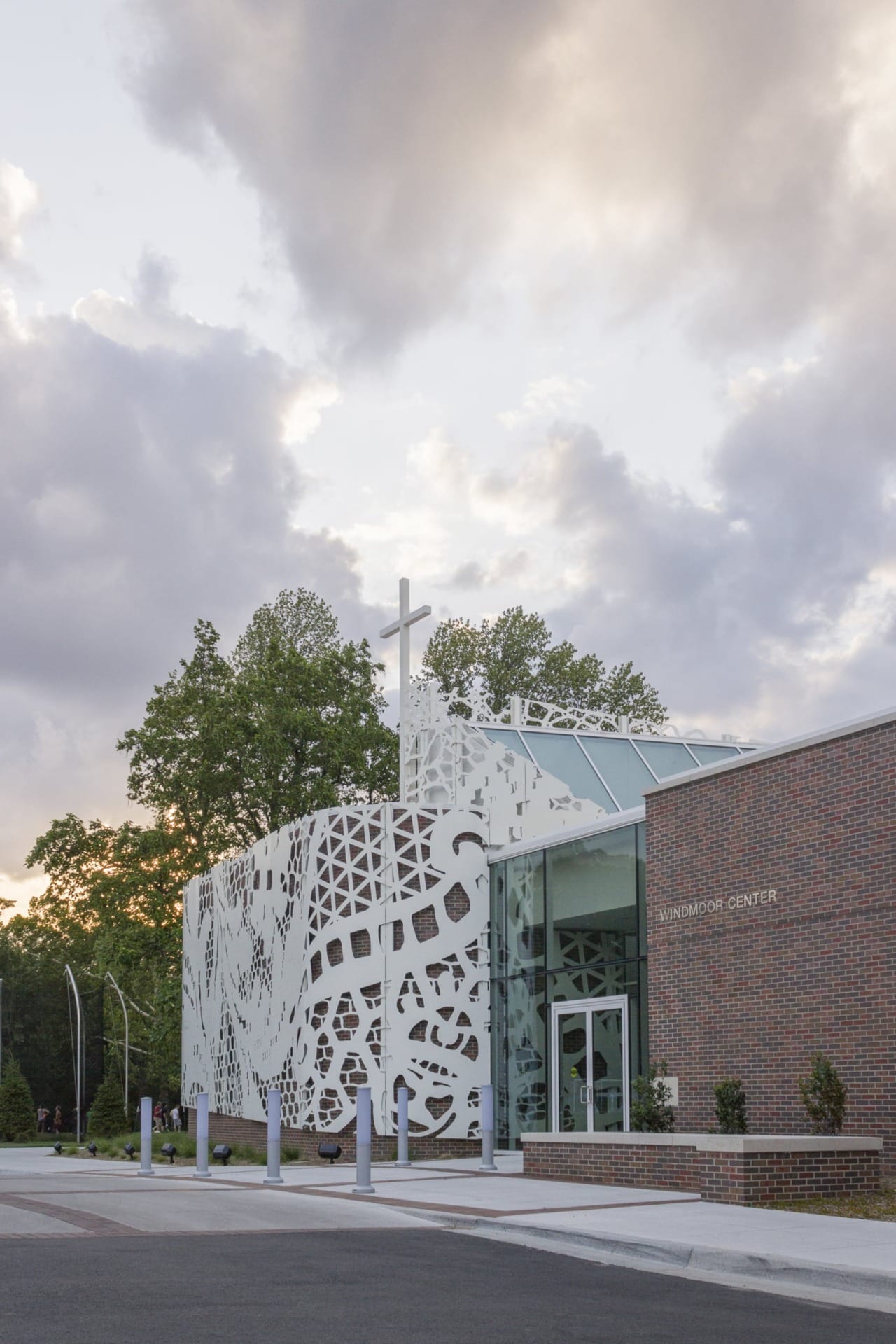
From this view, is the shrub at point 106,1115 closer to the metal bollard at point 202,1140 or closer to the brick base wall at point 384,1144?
the brick base wall at point 384,1144

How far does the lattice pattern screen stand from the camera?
29594mm

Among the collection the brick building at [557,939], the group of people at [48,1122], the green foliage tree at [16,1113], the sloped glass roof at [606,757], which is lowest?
the group of people at [48,1122]

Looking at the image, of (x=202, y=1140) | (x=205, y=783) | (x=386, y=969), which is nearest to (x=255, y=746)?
(x=205, y=783)

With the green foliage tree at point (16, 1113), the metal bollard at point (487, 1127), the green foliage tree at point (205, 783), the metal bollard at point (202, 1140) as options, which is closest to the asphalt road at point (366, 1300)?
the metal bollard at point (487, 1127)

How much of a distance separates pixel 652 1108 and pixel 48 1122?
57339 millimetres

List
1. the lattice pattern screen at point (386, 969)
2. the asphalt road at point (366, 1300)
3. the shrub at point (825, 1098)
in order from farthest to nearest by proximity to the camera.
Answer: the lattice pattern screen at point (386, 969) → the shrub at point (825, 1098) → the asphalt road at point (366, 1300)

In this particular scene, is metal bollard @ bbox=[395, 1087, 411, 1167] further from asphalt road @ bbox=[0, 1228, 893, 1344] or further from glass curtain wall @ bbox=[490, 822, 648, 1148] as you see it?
asphalt road @ bbox=[0, 1228, 893, 1344]

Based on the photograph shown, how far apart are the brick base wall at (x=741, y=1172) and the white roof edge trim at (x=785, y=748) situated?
17.0 ft

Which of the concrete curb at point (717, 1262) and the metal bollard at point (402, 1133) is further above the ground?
the concrete curb at point (717, 1262)

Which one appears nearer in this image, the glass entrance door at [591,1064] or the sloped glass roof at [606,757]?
the glass entrance door at [591,1064]

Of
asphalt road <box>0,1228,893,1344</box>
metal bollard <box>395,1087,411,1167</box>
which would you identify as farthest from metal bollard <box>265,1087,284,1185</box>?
asphalt road <box>0,1228,893,1344</box>

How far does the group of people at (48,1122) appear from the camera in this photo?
6190 cm

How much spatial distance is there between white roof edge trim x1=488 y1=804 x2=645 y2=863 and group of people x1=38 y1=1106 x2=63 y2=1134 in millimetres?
36789

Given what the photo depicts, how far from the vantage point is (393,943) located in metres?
30.0
